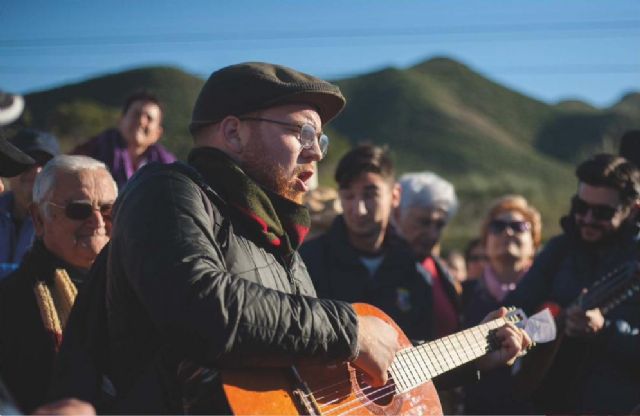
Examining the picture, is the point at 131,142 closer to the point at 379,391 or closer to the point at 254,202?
the point at 254,202

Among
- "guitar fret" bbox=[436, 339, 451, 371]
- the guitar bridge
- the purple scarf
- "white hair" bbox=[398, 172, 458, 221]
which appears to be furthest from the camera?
"white hair" bbox=[398, 172, 458, 221]

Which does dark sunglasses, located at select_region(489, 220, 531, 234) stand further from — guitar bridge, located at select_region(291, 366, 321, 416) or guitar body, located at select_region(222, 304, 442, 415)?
guitar bridge, located at select_region(291, 366, 321, 416)

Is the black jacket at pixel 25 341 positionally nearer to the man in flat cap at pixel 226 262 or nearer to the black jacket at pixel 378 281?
the man in flat cap at pixel 226 262

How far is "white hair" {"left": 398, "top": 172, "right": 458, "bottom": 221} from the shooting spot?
256 inches

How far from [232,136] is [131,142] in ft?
11.1

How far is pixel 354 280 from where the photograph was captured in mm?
5254

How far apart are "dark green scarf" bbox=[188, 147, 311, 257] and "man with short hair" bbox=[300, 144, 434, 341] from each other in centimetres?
224

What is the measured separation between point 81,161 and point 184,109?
36.2 meters

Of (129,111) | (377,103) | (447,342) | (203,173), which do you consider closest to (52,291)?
(203,173)

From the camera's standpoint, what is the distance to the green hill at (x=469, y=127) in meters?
44.7

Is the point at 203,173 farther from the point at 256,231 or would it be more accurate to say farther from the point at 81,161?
the point at 81,161

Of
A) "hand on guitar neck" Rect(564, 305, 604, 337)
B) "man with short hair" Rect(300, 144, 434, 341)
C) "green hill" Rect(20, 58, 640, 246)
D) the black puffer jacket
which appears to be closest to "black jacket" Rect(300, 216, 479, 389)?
"man with short hair" Rect(300, 144, 434, 341)

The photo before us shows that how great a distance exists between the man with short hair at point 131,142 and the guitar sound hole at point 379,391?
3330 mm

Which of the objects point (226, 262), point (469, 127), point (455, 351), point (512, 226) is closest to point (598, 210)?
point (512, 226)
